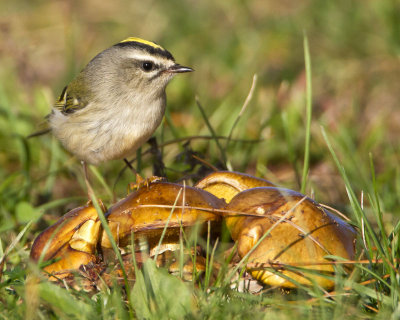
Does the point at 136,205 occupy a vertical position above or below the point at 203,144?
above

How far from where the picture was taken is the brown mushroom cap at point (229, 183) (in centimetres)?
299

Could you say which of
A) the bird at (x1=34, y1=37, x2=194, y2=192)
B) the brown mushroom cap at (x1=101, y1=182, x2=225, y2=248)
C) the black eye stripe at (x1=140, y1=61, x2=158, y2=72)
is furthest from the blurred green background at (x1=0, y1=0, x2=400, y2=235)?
the brown mushroom cap at (x1=101, y1=182, x2=225, y2=248)

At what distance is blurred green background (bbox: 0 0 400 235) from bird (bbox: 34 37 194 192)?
1.15 feet

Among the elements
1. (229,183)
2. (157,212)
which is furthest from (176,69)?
(157,212)

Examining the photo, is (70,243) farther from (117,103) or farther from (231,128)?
(231,128)

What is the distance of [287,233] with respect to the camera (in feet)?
8.64

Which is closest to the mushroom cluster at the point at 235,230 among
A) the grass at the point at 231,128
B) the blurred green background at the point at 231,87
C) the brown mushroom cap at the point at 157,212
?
the brown mushroom cap at the point at 157,212

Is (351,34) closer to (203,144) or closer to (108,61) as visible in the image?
(203,144)

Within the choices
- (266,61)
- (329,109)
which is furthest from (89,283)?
(266,61)

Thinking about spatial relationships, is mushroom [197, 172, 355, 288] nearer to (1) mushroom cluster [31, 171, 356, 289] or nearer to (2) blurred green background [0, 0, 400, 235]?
(1) mushroom cluster [31, 171, 356, 289]

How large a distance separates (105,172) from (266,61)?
3338 mm

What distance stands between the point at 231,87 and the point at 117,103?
300cm

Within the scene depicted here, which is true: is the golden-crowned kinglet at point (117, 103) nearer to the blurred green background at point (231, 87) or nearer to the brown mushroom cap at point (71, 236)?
the blurred green background at point (231, 87)

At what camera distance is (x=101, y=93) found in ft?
13.3
